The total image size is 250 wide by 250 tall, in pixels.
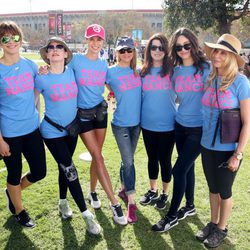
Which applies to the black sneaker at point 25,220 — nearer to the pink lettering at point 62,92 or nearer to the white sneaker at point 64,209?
the white sneaker at point 64,209

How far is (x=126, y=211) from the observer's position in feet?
13.3

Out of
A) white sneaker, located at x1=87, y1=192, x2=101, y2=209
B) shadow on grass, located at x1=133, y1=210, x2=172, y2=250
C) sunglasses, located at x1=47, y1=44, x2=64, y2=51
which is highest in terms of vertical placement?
sunglasses, located at x1=47, y1=44, x2=64, y2=51

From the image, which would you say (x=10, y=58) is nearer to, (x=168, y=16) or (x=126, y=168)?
(x=126, y=168)

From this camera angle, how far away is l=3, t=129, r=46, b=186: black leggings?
333cm

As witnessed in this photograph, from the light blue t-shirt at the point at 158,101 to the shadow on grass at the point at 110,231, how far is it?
49.0 inches

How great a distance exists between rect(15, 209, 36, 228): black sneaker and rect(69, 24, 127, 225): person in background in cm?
96

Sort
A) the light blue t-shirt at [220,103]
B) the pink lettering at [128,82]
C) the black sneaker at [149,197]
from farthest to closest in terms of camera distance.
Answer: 1. the black sneaker at [149,197]
2. the pink lettering at [128,82]
3. the light blue t-shirt at [220,103]

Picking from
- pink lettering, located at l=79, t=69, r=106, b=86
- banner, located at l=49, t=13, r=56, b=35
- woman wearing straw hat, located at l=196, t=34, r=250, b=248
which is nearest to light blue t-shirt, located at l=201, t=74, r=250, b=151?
woman wearing straw hat, located at l=196, t=34, r=250, b=248

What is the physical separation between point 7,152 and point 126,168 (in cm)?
142

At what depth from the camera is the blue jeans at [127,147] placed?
12.4 feet

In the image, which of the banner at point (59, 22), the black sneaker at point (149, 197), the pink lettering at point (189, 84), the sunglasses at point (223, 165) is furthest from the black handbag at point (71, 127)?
the banner at point (59, 22)

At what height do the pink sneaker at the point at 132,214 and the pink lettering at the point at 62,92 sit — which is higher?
the pink lettering at the point at 62,92

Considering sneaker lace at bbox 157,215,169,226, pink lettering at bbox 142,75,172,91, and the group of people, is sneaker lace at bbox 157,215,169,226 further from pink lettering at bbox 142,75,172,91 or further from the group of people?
pink lettering at bbox 142,75,172,91

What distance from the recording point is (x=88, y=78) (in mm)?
3561
